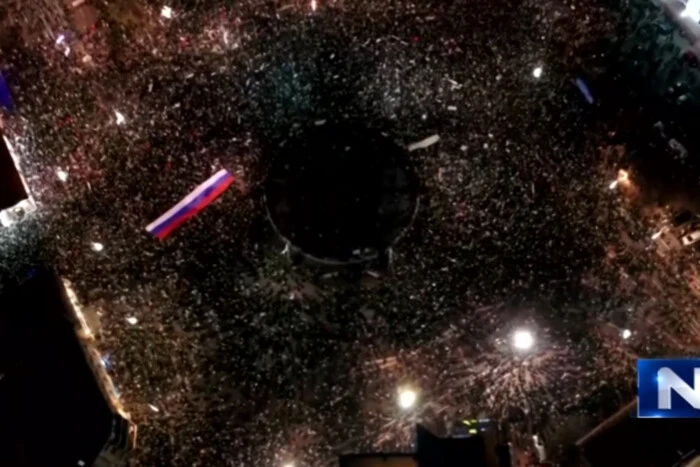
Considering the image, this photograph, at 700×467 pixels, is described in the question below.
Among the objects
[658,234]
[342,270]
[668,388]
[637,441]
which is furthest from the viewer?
[658,234]

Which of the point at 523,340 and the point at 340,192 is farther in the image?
the point at 340,192

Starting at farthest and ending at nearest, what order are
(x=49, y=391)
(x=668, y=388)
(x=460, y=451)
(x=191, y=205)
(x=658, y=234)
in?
(x=658, y=234)
(x=191, y=205)
(x=668, y=388)
(x=49, y=391)
(x=460, y=451)

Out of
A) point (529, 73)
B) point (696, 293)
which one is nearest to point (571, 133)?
point (529, 73)

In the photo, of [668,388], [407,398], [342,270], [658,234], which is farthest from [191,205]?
[668,388]

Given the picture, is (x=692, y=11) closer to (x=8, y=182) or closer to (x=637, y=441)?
(x=637, y=441)

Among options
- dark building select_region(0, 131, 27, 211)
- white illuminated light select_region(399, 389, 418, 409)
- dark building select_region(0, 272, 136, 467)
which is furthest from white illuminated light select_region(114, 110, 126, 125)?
white illuminated light select_region(399, 389, 418, 409)

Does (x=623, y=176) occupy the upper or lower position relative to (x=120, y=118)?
lower

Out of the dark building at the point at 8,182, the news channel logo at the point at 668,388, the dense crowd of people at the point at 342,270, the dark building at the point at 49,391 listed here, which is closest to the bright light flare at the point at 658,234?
the dense crowd of people at the point at 342,270

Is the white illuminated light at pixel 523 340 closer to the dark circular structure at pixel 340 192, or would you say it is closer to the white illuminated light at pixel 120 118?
the dark circular structure at pixel 340 192
